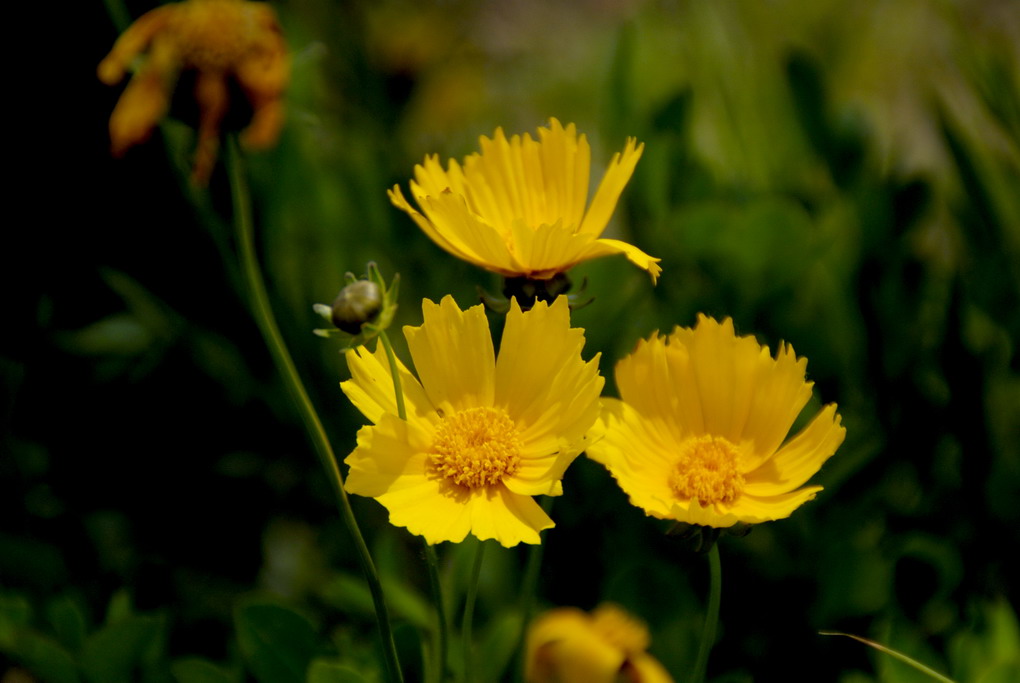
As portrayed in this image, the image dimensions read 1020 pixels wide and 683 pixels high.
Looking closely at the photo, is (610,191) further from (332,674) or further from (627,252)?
(332,674)

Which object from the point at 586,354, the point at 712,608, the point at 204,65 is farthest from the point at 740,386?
the point at 204,65

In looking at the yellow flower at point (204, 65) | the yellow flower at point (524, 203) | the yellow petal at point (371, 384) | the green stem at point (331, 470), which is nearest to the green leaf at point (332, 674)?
the green stem at point (331, 470)

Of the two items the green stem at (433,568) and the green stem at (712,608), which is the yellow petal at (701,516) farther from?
the green stem at (433,568)

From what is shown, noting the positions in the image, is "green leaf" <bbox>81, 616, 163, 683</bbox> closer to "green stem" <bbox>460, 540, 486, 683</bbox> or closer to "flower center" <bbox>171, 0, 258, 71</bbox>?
"green stem" <bbox>460, 540, 486, 683</bbox>

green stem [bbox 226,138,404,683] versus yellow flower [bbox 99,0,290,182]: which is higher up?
yellow flower [bbox 99,0,290,182]

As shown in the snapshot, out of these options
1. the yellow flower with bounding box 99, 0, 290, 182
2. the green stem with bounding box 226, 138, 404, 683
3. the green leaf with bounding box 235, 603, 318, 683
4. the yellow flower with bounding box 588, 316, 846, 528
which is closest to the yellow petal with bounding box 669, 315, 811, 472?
the yellow flower with bounding box 588, 316, 846, 528

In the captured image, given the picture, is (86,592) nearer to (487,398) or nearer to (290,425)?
(290,425)
